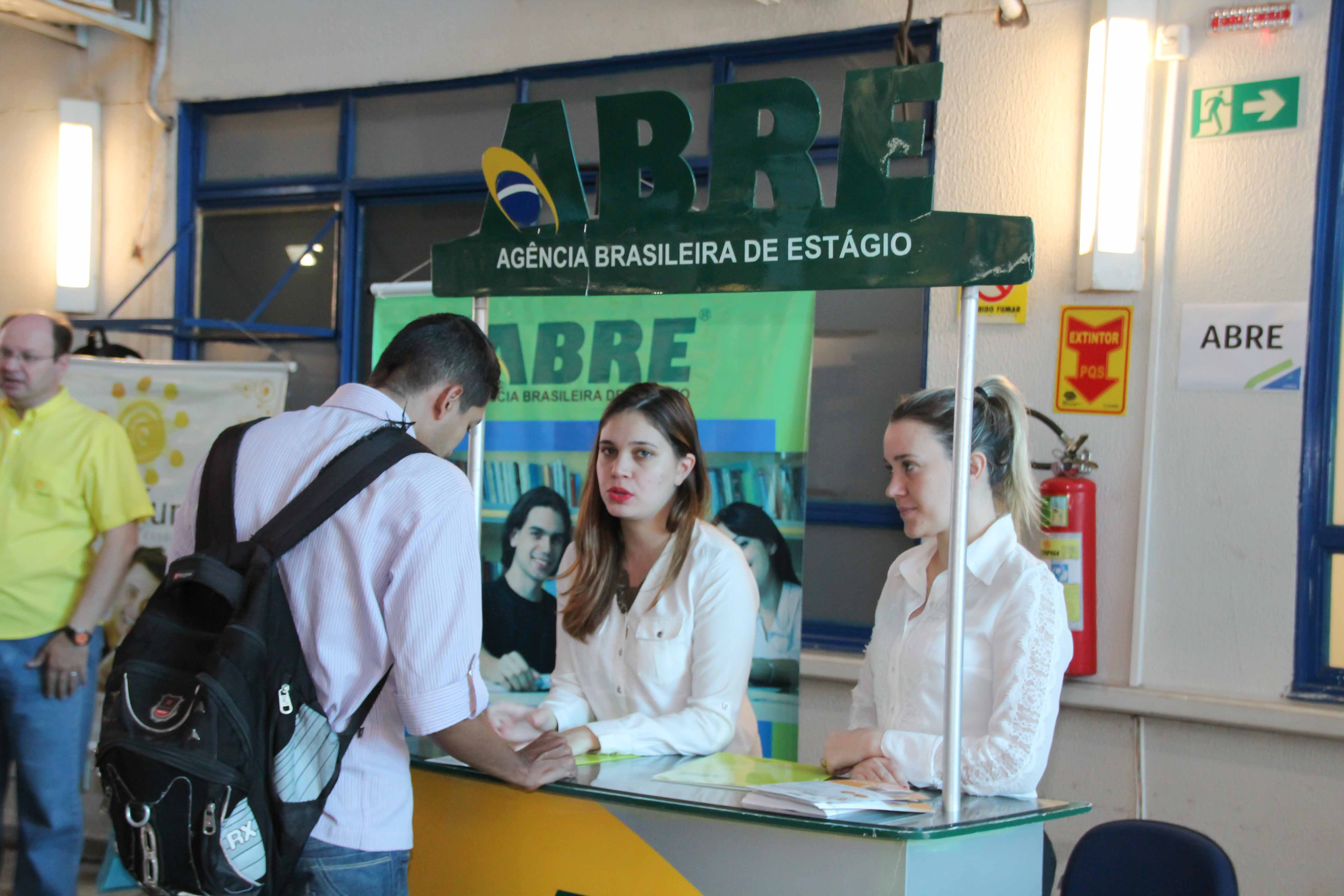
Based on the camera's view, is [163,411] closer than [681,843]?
No

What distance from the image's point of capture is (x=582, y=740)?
202cm

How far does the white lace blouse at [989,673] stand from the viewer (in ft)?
5.85

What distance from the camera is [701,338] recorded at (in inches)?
128

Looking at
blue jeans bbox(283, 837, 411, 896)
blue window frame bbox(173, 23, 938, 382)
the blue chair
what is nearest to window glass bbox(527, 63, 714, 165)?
blue window frame bbox(173, 23, 938, 382)

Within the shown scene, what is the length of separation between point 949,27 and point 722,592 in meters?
2.38

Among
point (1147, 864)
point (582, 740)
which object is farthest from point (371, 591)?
point (1147, 864)

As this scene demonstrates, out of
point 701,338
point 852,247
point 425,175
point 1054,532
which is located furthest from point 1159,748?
point 425,175

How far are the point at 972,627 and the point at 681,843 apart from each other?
0.61 meters

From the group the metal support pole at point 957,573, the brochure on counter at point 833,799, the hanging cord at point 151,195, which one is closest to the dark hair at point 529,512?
the brochure on counter at point 833,799

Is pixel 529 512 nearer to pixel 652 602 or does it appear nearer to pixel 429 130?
pixel 652 602

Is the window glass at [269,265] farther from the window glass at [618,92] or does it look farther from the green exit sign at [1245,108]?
the green exit sign at [1245,108]

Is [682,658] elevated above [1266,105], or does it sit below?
below

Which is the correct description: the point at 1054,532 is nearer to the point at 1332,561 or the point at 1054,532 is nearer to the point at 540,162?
the point at 1332,561

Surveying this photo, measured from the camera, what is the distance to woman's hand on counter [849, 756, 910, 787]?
185 cm
